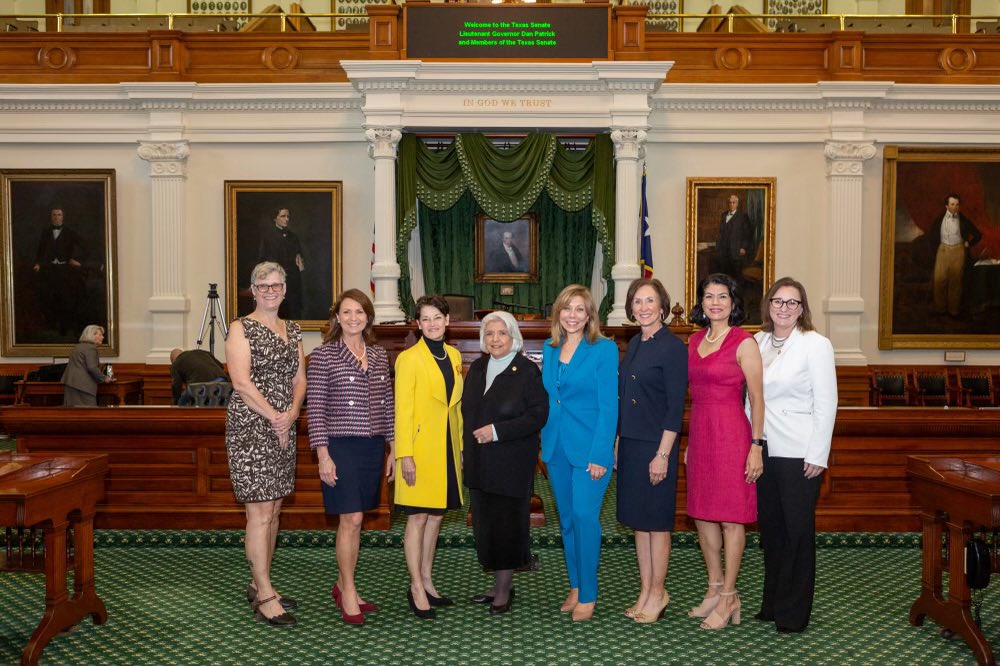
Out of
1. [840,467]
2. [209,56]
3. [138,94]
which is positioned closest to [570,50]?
[209,56]

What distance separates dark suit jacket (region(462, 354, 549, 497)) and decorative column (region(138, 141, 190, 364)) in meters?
7.96

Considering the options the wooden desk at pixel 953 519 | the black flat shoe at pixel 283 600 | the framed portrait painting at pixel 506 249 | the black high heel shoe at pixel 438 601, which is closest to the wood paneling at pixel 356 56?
the framed portrait painting at pixel 506 249

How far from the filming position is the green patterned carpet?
394cm

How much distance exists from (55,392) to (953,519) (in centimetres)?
956

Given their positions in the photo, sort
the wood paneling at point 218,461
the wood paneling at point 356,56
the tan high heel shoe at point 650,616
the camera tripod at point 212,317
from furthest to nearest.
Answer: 1. the wood paneling at point 356,56
2. the camera tripod at point 212,317
3. the wood paneling at point 218,461
4. the tan high heel shoe at point 650,616

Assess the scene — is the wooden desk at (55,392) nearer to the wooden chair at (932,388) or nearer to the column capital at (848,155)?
the column capital at (848,155)

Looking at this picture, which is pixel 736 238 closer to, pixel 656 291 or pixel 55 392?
pixel 656 291

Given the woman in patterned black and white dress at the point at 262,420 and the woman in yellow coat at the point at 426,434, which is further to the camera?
the woman in yellow coat at the point at 426,434

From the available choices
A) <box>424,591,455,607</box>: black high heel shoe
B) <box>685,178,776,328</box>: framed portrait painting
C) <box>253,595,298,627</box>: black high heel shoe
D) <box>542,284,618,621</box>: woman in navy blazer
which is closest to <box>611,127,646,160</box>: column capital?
<box>685,178,776,328</box>: framed portrait painting

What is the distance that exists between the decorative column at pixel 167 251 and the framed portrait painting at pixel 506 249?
150 inches

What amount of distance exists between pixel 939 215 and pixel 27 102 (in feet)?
38.4

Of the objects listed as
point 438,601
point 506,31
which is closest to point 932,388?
point 506,31

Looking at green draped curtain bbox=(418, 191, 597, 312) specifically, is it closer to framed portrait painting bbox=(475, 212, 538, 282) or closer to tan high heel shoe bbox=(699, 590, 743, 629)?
framed portrait painting bbox=(475, 212, 538, 282)

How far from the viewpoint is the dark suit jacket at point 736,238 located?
11250 millimetres
